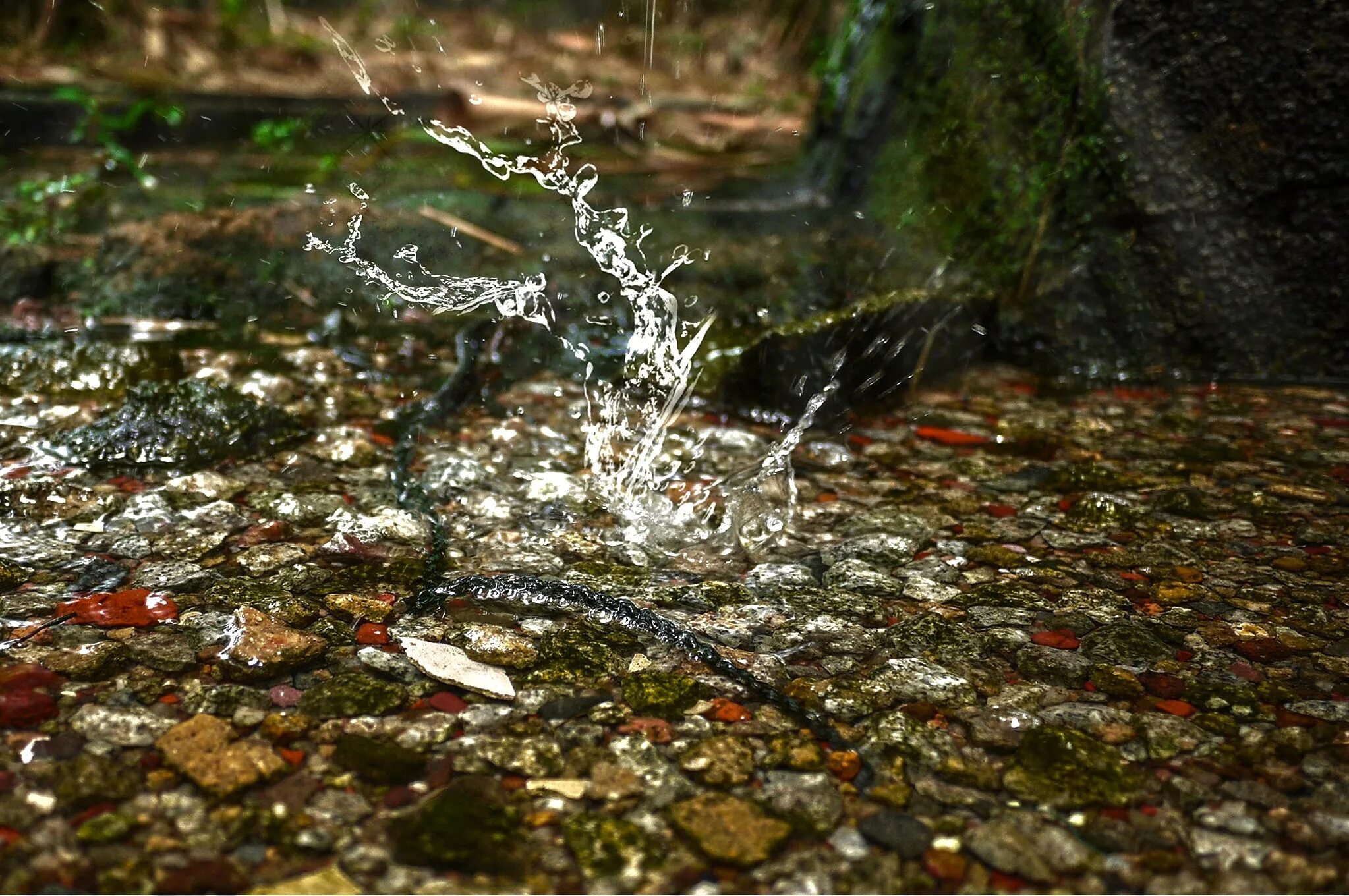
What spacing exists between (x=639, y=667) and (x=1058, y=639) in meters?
0.80

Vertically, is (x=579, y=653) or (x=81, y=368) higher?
(x=81, y=368)

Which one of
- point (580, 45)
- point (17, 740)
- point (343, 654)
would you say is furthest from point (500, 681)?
point (580, 45)

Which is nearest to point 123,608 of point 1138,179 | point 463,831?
point 463,831

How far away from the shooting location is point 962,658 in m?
1.99

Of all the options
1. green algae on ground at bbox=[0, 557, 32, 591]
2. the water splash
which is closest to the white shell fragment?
the water splash

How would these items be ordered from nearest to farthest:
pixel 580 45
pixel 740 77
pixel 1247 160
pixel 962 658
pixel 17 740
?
pixel 17 740, pixel 962 658, pixel 1247 160, pixel 740 77, pixel 580 45

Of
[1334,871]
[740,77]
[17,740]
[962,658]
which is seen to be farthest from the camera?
[740,77]

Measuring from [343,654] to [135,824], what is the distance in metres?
0.49

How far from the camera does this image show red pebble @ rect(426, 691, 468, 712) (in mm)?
1771

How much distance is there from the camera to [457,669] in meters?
1.88

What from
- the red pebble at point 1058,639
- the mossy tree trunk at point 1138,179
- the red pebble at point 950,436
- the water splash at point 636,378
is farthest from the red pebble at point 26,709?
the mossy tree trunk at point 1138,179

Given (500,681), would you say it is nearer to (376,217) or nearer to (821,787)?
(821,787)

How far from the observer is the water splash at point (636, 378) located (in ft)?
8.53

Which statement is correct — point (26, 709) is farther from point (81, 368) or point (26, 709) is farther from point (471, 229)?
point (471, 229)
